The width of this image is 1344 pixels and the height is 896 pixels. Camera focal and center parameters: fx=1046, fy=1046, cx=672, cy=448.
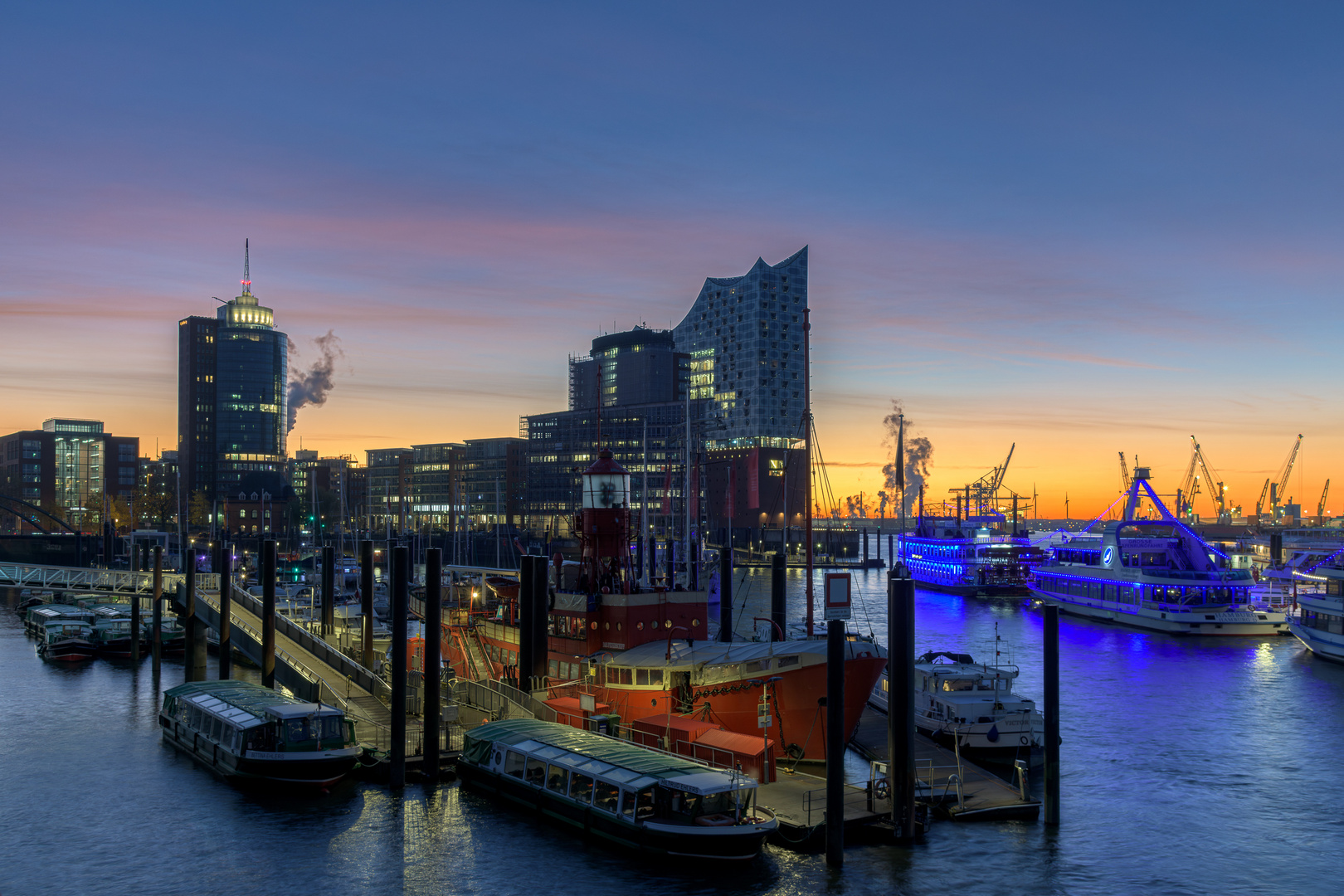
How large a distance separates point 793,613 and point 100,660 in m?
71.2

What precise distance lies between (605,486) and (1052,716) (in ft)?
71.6

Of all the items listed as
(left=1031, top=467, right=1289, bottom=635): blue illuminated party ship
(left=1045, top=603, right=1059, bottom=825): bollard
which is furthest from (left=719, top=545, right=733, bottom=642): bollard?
(left=1031, top=467, right=1289, bottom=635): blue illuminated party ship

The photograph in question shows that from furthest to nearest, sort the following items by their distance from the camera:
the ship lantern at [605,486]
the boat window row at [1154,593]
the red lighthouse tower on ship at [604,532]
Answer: the boat window row at [1154,593], the ship lantern at [605,486], the red lighthouse tower on ship at [604,532]

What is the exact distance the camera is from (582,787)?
1331 inches

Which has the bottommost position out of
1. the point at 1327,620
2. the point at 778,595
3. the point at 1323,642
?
the point at 1323,642

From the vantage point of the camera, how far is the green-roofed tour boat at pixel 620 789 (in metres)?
30.1

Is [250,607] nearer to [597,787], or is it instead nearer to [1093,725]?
[597,787]

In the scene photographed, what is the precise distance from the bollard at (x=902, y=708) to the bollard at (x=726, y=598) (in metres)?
19.5

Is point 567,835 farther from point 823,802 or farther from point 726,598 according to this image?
point 726,598

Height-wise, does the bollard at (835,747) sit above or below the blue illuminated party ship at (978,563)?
above

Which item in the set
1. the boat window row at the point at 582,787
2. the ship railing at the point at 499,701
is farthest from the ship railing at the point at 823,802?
the ship railing at the point at 499,701

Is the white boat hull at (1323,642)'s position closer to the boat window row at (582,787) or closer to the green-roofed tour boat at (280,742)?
the boat window row at (582,787)

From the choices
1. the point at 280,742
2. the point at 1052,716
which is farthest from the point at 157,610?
the point at 1052,716

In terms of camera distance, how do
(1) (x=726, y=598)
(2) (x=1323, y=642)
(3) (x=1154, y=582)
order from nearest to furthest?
(1) (x=726, y=598) → (2) (x=1323, y=642) → (3) (x=1154, y=582)
